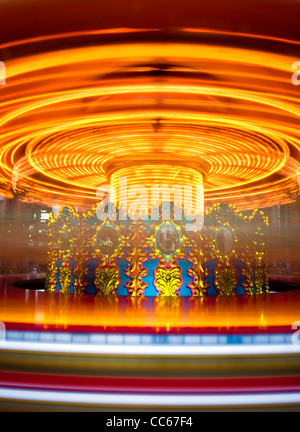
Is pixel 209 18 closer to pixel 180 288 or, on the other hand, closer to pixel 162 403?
pixel 162 403

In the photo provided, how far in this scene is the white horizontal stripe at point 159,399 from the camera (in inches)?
104

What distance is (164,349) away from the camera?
2922 millimetres

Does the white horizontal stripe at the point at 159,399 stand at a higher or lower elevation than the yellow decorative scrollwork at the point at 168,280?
lower

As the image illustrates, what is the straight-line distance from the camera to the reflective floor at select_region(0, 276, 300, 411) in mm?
2676

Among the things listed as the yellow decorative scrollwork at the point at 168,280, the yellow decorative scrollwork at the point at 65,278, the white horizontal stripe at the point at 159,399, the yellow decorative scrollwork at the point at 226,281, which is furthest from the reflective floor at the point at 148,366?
the yellow decorative scrollwork at the point at 65,278

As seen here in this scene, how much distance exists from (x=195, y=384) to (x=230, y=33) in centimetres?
264

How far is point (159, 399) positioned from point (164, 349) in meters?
0.37

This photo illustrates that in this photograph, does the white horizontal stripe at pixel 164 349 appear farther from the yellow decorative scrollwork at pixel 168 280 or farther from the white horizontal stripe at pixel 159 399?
the yellow decorative scrollwork at pixel 168 280

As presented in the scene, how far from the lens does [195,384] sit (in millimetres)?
2797

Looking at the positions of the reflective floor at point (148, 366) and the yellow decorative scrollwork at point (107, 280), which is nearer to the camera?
the reflective floor at point (148, 366)

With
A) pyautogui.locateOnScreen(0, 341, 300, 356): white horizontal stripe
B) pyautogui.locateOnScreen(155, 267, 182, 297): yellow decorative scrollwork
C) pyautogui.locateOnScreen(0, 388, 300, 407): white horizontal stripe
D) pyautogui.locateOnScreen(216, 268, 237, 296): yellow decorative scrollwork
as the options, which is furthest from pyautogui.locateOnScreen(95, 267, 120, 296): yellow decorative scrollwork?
pyautogui.locateOnScreen(0, 388, 300, 407): white horizontal stripe

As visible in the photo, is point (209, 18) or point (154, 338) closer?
point (209, 18)

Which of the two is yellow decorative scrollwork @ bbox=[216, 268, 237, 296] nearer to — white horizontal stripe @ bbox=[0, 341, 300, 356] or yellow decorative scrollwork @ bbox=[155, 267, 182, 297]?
yellow decorative scrollwork @ bbox=[155, 267, 182, 297]
